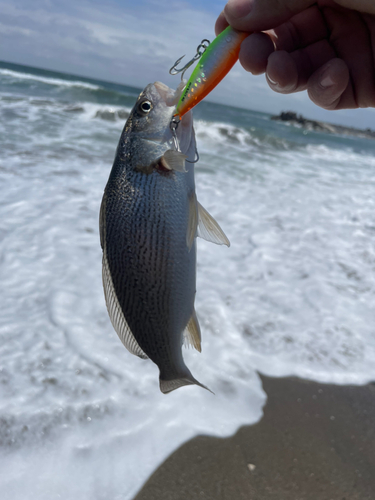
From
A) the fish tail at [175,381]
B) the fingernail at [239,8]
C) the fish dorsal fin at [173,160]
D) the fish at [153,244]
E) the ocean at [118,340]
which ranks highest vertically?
the fingernail at [239,8]

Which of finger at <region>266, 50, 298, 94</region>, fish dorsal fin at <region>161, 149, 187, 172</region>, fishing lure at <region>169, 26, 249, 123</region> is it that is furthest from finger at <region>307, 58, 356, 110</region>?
fish dorsal fin at <region>161, 149, 187, 172</region>

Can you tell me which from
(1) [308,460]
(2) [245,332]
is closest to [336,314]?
(2) [245,332]

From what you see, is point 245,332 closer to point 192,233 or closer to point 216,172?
point 192,233

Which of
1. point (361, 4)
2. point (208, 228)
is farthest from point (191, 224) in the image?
point (361, 4)

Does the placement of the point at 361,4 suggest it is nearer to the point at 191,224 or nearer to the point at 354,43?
the point at 354,43

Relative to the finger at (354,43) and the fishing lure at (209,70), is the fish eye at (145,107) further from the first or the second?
the finger at (354,43)

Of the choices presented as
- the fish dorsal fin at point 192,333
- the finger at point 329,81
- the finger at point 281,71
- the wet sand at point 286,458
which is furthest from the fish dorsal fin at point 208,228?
the wet sand at point 286,458
